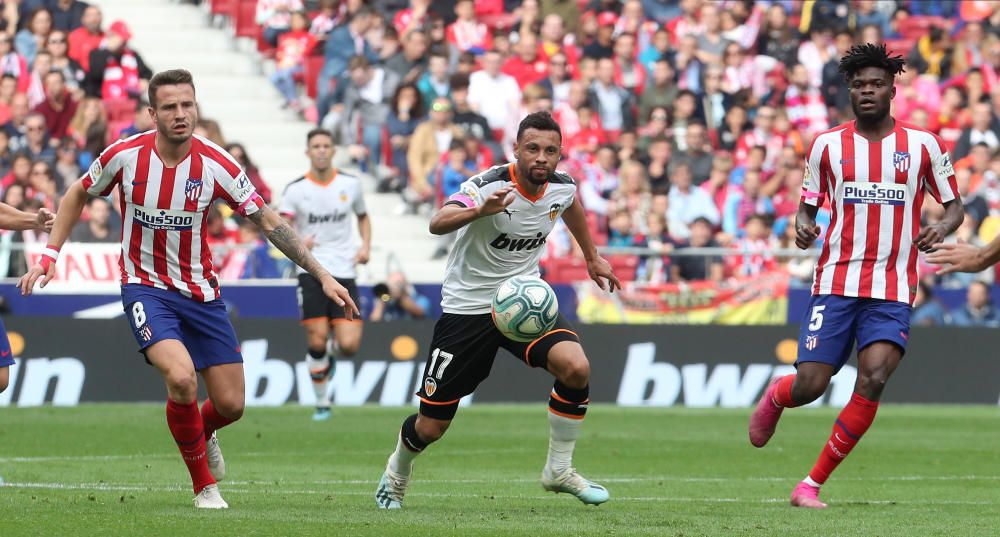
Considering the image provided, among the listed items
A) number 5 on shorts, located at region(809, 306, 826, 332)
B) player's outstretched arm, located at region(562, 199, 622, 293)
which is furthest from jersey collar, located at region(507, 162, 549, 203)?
number 5 on shorts, located at region(809, 306, 826, 332)

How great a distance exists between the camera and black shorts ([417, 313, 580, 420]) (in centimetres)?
947

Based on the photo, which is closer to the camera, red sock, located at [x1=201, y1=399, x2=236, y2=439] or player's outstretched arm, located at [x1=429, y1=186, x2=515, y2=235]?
player's outstretched arm, located at [x1=429, y1=186, x2=515, y2=235]

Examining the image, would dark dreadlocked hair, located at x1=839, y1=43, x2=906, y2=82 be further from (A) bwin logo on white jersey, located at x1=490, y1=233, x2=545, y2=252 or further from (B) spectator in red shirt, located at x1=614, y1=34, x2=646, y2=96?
(B) spectator in red shirt, located at x1=614, y1=34, x2=646, y2=96

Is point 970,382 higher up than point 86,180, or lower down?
lower down

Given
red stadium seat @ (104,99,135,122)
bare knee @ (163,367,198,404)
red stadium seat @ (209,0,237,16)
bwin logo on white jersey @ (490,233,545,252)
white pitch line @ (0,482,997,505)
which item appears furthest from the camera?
red stadium seat @ (209,0,237,16)

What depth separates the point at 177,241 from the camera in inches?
368

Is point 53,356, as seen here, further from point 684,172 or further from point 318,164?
point 684,172

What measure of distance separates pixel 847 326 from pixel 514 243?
82.2 inches

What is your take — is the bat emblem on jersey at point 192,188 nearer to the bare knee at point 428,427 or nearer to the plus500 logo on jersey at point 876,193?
the bare knee at point 428,427

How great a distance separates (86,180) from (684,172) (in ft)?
46.8

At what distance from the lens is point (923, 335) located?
19562 millimetres

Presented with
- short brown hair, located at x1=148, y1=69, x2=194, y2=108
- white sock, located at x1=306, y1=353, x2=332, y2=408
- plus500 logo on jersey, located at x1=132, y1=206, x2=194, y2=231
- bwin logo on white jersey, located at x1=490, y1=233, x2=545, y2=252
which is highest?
short brown hair, located at x1=148, y1=69, x2=194, y2=108

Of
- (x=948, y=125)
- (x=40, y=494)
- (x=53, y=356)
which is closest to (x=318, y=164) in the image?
(x=53, y=356)

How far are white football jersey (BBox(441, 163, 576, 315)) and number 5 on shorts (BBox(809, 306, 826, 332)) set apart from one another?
1672 millimetres
